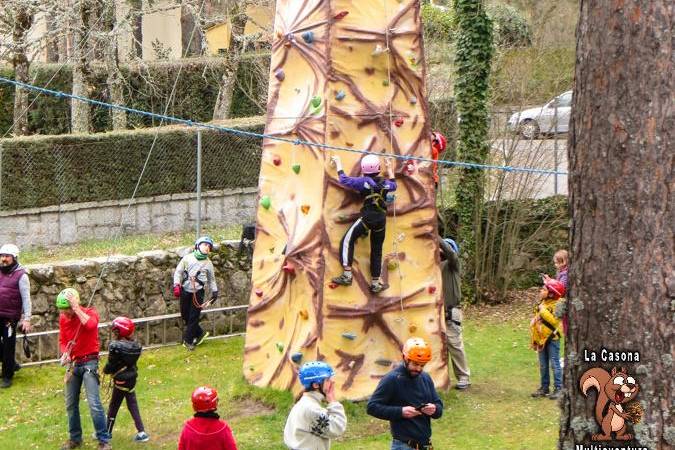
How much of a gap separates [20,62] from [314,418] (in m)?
17.4

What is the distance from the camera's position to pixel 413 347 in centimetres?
913

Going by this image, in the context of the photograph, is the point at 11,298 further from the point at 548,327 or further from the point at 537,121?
the point at 537,121

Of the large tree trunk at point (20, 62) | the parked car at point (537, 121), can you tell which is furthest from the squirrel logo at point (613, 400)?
the large tree trunk at point (20, 62)

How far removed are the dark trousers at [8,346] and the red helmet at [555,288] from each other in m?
6.42

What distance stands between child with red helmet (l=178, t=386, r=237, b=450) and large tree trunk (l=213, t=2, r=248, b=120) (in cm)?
1686

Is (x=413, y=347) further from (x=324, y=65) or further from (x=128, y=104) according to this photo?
(x=128, y=104)

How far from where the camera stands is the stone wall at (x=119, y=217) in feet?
65.6

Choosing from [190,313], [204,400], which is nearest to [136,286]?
[190,313]

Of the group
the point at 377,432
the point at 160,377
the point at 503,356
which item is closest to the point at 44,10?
the point at 160,377

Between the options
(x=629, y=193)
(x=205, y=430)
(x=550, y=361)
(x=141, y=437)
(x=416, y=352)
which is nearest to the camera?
(x=629, y=193)

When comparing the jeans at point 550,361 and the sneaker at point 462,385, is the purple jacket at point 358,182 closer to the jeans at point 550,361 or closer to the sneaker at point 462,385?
the jeans at point 550,361

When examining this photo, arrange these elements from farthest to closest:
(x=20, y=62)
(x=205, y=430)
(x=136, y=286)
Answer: (x=20, y=62)
(x=136, y=286)
(x=205, y=430)

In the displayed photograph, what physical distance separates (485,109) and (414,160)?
20.0 ft

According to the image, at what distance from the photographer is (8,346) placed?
1465 centimetres
